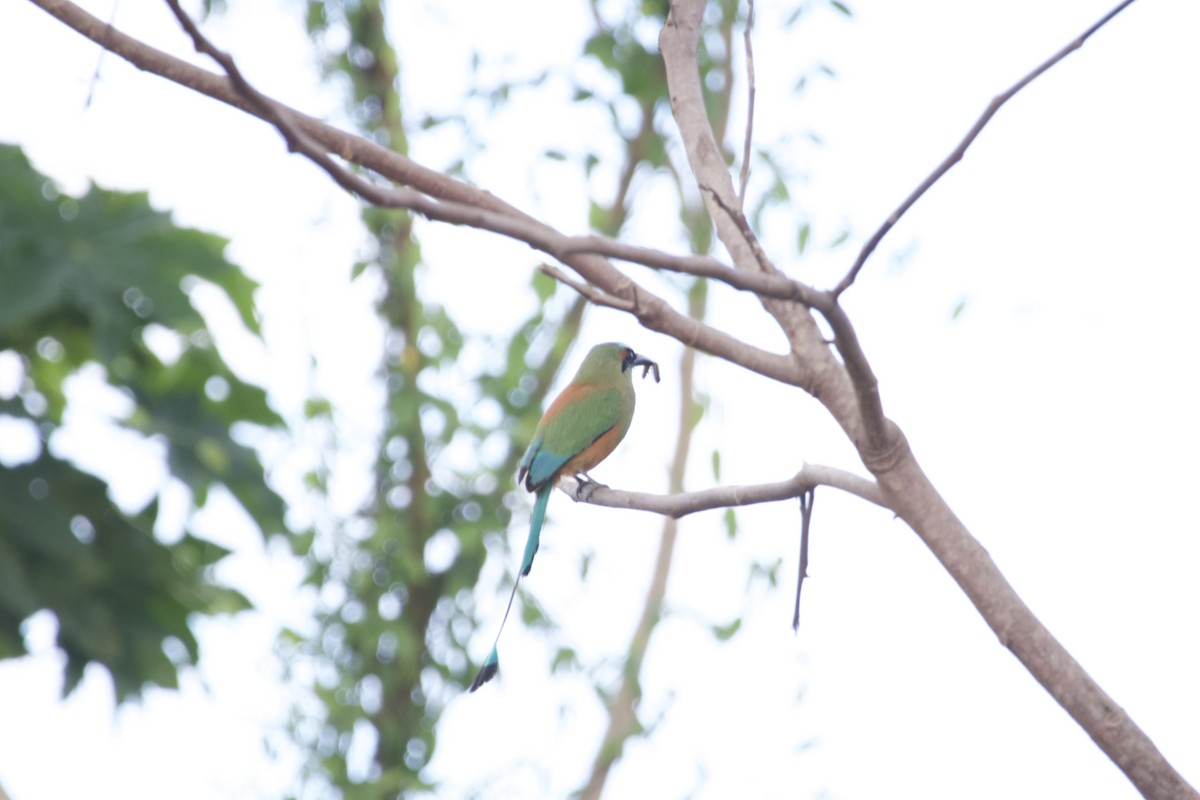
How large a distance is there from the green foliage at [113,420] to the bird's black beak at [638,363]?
1.22m

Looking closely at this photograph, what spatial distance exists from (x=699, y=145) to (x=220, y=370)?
233 centimetres

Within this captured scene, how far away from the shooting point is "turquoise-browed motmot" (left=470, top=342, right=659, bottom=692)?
293 centimetres

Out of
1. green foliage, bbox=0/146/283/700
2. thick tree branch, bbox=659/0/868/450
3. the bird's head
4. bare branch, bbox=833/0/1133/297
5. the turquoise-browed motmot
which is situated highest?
green foliage, bbox=0/146/283/700

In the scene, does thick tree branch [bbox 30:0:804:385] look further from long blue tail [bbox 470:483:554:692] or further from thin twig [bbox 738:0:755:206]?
long blue tail [bbox 470:483:554:692]

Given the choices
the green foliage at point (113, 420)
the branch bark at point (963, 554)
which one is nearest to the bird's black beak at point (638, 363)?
the green foliage at point (113, 420)

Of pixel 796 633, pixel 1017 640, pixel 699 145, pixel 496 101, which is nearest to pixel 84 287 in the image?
pixel 496 101

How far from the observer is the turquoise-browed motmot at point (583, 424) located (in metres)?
2.93

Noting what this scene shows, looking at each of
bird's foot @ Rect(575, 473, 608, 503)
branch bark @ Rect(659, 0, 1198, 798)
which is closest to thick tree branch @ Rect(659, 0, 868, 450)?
branch bark @ Rect(659, 0, 1198, 798)

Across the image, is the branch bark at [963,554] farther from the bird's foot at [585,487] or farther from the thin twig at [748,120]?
the bird's foot at [585,487]

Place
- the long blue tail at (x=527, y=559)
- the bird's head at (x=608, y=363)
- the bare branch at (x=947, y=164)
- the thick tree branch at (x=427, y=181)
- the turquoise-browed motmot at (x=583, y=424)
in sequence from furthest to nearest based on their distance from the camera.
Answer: the bird's head at (x=608, y=363) → the turquoise-browed motmot at (x=583, y=424) → the long blue tail at (x=527, y=559) → the thick tree branch at (x=427, y=181) → the bare branch at (x=947, y=164)

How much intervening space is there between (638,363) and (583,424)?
321 millimetres

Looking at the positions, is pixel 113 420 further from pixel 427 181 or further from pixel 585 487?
pixel 427 181

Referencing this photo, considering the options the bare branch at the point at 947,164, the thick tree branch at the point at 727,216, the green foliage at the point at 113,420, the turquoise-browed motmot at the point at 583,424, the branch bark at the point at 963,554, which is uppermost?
the green foliage at the point at 113,420

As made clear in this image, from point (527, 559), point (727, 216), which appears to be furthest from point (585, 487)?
point (727, 216)
